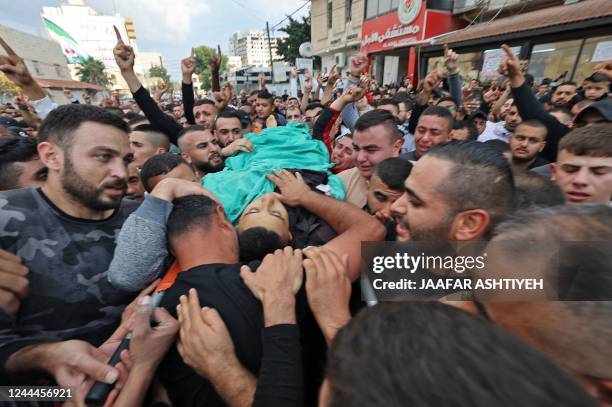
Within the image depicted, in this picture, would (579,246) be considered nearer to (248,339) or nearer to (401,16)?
(248,339)

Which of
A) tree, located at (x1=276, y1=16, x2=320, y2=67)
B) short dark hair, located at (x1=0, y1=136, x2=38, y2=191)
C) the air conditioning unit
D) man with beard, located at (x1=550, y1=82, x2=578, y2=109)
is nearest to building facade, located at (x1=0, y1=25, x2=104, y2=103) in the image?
tree, located at (x1=276, y1=16, x2=320, y2=67)

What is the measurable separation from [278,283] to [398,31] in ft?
65.7

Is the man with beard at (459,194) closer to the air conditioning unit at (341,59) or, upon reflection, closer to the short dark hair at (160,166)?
the short dark hair at (160,166)

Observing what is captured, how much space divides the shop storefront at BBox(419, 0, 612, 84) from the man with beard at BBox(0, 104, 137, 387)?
1187 centimetres

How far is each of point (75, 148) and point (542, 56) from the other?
13.9 meters

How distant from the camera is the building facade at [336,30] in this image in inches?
875

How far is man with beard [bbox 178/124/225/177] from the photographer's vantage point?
134 inches

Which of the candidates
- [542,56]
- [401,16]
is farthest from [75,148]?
[401,16]

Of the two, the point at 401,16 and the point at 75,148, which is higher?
the point at 401,16

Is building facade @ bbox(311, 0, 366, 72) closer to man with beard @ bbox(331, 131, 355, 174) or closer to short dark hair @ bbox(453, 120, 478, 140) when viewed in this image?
short dark hair @ bbox(453, 120, 478, 140)

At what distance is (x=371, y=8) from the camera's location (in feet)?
65.0

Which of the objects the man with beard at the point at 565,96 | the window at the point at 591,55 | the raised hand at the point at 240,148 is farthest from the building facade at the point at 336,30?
the raised hand at the point at 240,148

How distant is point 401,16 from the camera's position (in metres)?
16.8
